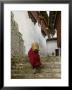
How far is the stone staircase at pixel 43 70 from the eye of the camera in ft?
2.85

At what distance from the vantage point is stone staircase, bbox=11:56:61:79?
0.87 meters

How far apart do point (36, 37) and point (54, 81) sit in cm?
22

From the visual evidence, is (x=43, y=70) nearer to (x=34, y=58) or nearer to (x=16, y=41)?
(x=34, y=58)

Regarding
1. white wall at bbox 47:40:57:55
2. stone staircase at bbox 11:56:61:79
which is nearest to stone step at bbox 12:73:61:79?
stone staircase at bbox 11:56:61:79

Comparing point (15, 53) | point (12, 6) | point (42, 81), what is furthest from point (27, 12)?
point (42, 81)

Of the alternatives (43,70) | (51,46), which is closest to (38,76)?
(43,70)

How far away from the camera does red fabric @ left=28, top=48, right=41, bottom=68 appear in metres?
0.87

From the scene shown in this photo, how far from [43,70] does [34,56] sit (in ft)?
0.25

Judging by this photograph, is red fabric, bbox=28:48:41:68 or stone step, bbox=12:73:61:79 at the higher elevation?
red fabric, bbox=28:48:41:68

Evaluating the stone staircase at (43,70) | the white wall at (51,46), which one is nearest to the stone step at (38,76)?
the stone staircase at (43,70)

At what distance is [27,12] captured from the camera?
87 cm

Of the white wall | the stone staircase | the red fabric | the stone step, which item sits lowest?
the stone step

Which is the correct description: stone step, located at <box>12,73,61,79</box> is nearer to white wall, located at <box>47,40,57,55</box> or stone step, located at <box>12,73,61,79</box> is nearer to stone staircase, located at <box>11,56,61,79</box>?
stone staircase, located at <box>11,56,61,79</box>

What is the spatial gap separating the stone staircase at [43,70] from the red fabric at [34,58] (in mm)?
20
